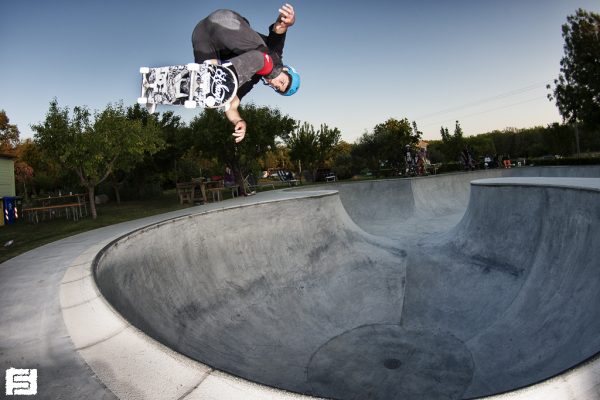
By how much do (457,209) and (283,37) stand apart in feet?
41.9

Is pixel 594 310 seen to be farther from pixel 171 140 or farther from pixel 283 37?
pixel 171 140

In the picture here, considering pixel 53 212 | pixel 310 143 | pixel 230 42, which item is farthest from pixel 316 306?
pixel 310 143

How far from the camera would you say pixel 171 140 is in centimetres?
2638

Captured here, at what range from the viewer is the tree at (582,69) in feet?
95.7

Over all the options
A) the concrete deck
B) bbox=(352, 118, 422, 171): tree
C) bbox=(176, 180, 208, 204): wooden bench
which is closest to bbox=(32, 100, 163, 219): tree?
bbox=(176, 180, 208, 204): wooden bench

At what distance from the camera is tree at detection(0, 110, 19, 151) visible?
41312 mm

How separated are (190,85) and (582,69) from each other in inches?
1516

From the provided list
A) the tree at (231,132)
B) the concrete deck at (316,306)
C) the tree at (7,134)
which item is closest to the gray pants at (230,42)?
the concrete deck at (316,306)

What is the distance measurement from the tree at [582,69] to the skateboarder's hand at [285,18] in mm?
35590

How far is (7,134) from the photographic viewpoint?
42594 mm

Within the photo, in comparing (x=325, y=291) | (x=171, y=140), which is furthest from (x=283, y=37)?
(x=171, y=140)

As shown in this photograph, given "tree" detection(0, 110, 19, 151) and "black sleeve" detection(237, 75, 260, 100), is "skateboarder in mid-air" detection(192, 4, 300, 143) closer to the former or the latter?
"black sleeve" detection(237, 75, 260, 100)

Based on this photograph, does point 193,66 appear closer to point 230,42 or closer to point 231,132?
point 230,42

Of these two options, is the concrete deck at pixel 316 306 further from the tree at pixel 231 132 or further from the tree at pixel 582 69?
the tree at pixel 582 69
